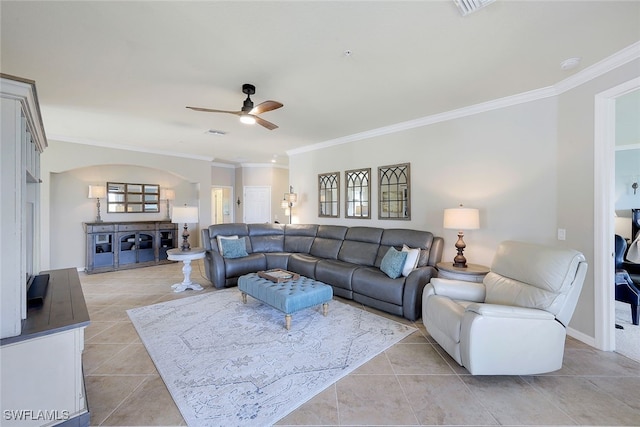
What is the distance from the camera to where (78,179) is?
5578 mm

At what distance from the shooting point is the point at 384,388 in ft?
6.48

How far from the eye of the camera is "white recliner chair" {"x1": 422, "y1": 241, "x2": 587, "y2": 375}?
6.44 feet

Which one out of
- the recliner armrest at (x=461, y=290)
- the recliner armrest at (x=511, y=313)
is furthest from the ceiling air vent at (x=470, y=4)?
the recliner armrest at (x=461, y=290)

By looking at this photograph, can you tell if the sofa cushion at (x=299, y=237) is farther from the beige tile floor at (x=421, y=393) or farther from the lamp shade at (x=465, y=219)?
the beige tile floor at (x=421, y=393)

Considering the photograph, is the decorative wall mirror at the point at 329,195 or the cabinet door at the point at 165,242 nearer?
the decorative wall mirror at the point at 329,195

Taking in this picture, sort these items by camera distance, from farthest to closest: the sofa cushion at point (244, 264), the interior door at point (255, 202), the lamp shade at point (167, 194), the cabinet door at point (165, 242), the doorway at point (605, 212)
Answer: the interior door at point (255, 202), the lamp shade at point (167, 194), the cabinet door at point (165, 242), the sofa cushion at point (244, 264), the doorway at point (605, 212)

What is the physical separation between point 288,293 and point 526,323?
2.17 m

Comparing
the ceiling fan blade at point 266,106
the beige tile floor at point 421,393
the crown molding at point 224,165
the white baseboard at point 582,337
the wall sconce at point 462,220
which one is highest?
the crown molding at point 224,165

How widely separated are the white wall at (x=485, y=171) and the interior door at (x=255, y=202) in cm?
426

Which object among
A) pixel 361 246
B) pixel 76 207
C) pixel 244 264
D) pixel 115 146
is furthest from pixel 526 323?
pixel 76 207

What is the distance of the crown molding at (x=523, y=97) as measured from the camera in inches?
89.4

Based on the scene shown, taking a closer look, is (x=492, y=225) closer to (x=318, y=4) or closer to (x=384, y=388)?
(x=384, y=388)

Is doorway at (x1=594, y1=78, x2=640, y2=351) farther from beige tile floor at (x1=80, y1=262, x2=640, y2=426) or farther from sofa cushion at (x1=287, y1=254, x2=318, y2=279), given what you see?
sofa cushion at (x1=287, y1=254, x2=318, y2=279)

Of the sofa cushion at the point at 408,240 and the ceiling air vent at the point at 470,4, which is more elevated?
the ceiling air vent at the point at 470,4
